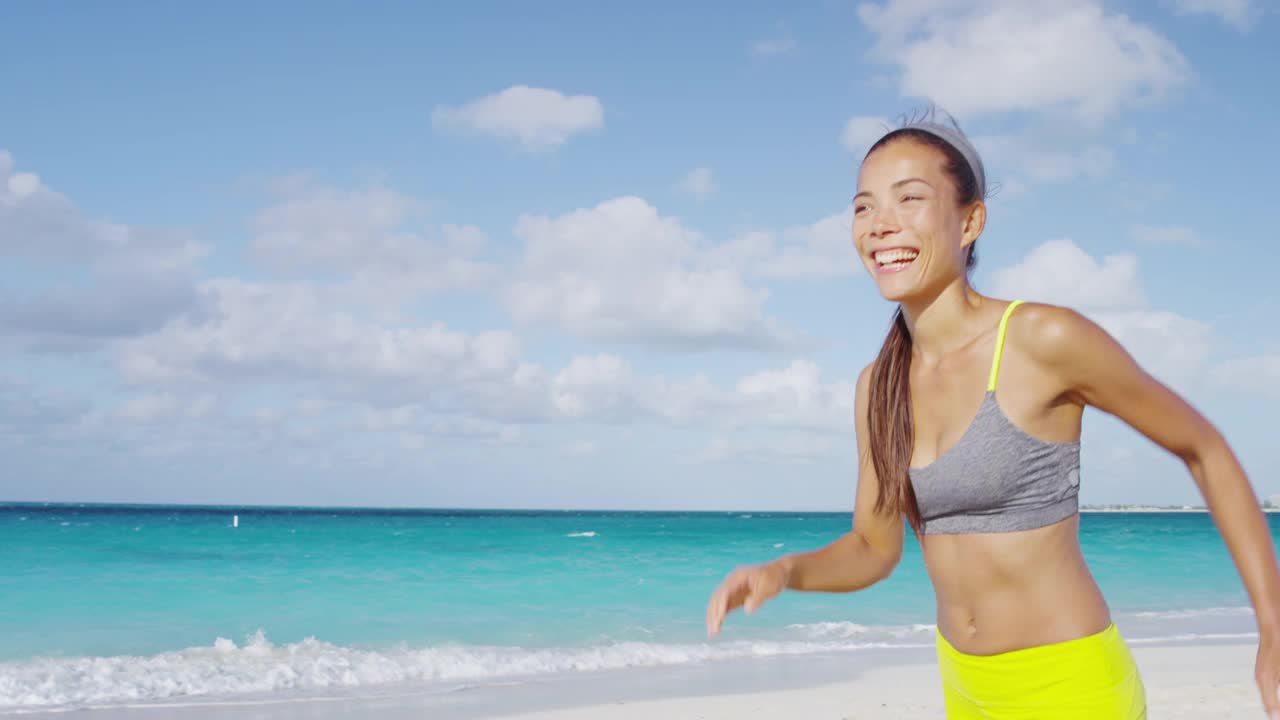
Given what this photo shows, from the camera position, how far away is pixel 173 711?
858 cm

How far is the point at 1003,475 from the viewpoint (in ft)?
6.22

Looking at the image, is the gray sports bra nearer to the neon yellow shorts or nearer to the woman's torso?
the woman's torso

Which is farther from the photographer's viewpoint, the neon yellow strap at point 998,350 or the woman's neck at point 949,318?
the woman's neck at point 949,318

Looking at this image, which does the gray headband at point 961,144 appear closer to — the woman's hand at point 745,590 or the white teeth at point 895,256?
the white teeth at point 895,256

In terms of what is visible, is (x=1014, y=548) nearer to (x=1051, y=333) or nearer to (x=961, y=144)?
(x=1051, y=333)

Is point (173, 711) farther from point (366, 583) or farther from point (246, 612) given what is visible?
point (366, 583)

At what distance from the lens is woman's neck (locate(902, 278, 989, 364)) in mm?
2049

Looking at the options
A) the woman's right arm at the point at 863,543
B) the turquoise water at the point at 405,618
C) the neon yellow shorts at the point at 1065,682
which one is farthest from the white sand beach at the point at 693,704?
the neon yellow shorts at the point at 1065,682

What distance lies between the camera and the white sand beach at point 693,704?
8086 mm

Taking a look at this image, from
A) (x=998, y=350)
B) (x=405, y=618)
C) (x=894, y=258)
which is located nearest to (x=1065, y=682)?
(x=998, y=350)

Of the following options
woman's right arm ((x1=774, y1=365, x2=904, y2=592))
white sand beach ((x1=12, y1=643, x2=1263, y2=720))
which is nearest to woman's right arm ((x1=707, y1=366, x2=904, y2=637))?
woman's right arm ((x1=774, y1=365, x2=904, y2=592))

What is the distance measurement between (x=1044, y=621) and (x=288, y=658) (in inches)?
429

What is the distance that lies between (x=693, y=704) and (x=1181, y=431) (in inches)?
283

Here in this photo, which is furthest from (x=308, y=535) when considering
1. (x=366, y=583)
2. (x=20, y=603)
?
(x=20, y=603)
